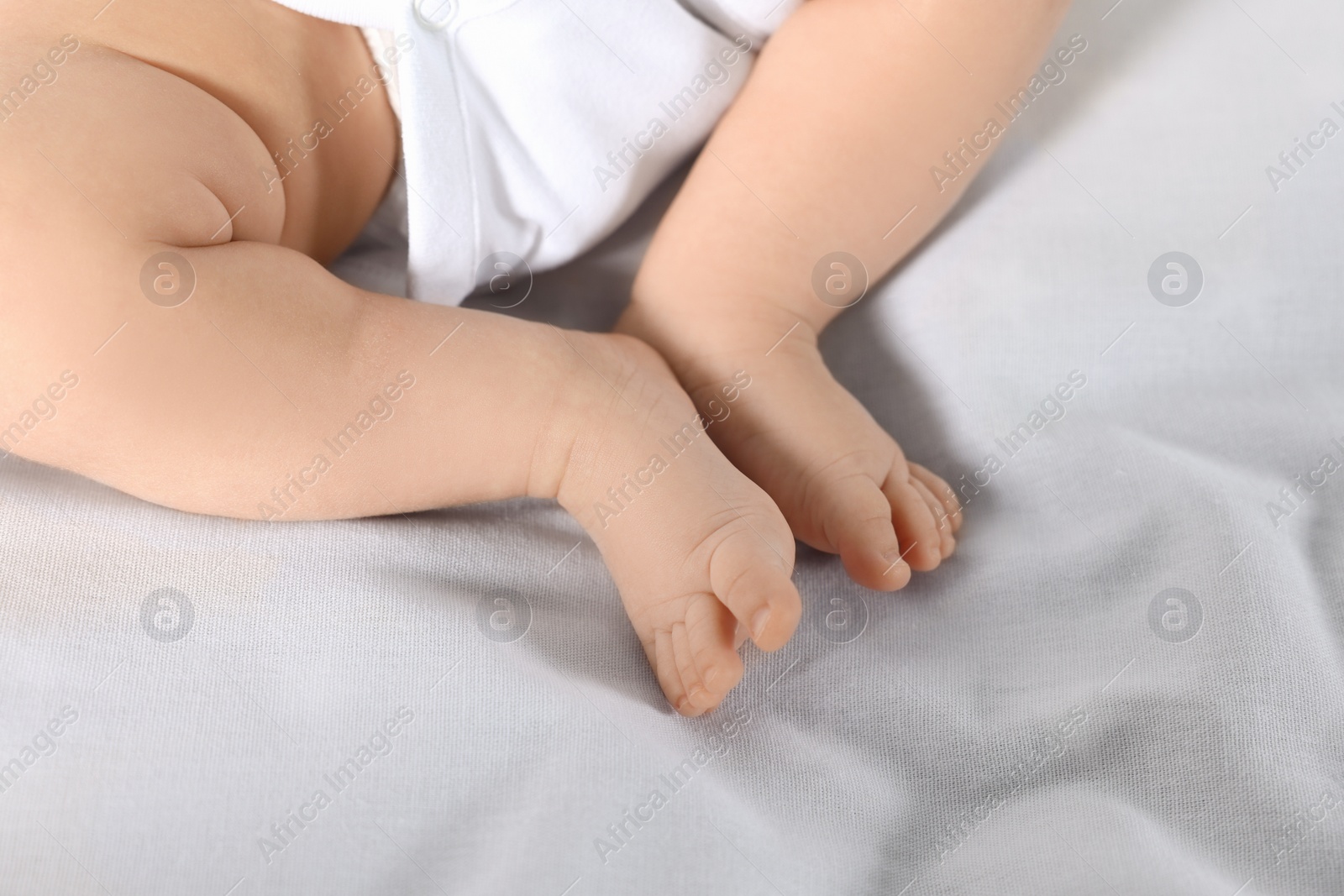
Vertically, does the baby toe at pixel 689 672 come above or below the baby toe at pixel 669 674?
above

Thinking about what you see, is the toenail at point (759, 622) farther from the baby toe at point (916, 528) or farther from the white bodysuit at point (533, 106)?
the white bodysuit at point (533, 106)

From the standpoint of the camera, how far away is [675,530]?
0.66 metres

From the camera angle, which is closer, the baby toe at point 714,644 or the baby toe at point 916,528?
the baby toe at point 714,644

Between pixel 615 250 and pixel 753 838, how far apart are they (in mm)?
570

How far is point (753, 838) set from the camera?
0.56 metres

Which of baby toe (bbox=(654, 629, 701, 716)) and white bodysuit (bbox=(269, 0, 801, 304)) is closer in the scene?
baby toe (bbox=(654, 629, 701, 716))

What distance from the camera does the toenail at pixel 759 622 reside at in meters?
0.60

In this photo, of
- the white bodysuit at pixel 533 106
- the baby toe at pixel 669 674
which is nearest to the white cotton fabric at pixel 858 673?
the baby toe at pixel 669 674

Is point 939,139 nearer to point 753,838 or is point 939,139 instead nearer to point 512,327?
point 512,327

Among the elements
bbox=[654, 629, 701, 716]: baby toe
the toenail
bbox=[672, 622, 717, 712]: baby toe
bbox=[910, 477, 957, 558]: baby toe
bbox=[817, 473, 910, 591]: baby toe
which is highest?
bbox=[910, 477, 957, 558]: baby toe

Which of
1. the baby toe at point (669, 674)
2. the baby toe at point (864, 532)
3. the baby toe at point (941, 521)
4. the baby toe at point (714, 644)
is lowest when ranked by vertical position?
the baby toe at point (669, 674)

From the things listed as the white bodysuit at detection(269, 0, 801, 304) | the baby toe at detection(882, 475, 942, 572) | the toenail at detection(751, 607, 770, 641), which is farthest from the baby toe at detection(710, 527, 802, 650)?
the white bodysuit at detection(269, 0, 801, 304)

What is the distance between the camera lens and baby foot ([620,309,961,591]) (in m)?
0.71

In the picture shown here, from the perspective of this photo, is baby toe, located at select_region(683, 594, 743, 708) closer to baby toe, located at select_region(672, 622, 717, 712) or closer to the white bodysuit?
baby toe, located at select_region(672, 622, 717, 712)
